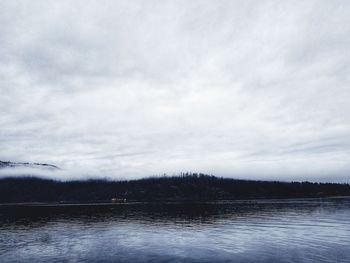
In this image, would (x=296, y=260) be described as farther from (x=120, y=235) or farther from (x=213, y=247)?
(x=120, y=235)

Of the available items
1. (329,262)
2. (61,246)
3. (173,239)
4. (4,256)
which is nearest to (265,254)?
(329,262)

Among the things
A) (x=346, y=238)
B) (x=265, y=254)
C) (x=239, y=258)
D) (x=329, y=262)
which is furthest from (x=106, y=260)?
(x=346, y=238)

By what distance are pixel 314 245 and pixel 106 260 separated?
127 feet

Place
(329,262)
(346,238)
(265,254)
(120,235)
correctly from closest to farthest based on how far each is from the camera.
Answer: (329,262) < (265,254) < (346,238) < (120,235)

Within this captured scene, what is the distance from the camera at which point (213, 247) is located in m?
61.4

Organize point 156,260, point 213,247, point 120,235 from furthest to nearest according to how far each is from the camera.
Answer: point 120,235 → point 213,247 → point 156,260

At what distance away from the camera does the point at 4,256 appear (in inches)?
2227

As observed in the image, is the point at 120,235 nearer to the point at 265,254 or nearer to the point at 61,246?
the point at 61,246

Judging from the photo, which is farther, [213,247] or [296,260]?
[213,247]

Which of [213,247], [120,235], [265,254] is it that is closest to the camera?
[265,254]

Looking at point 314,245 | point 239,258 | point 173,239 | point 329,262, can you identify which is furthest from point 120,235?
point 329,262

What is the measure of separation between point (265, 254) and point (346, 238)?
87.7ft

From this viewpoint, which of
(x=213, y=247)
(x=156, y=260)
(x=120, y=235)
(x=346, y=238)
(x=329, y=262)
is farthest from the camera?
(x=120, y=235)

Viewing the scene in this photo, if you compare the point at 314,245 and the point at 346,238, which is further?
the point at 346,238
